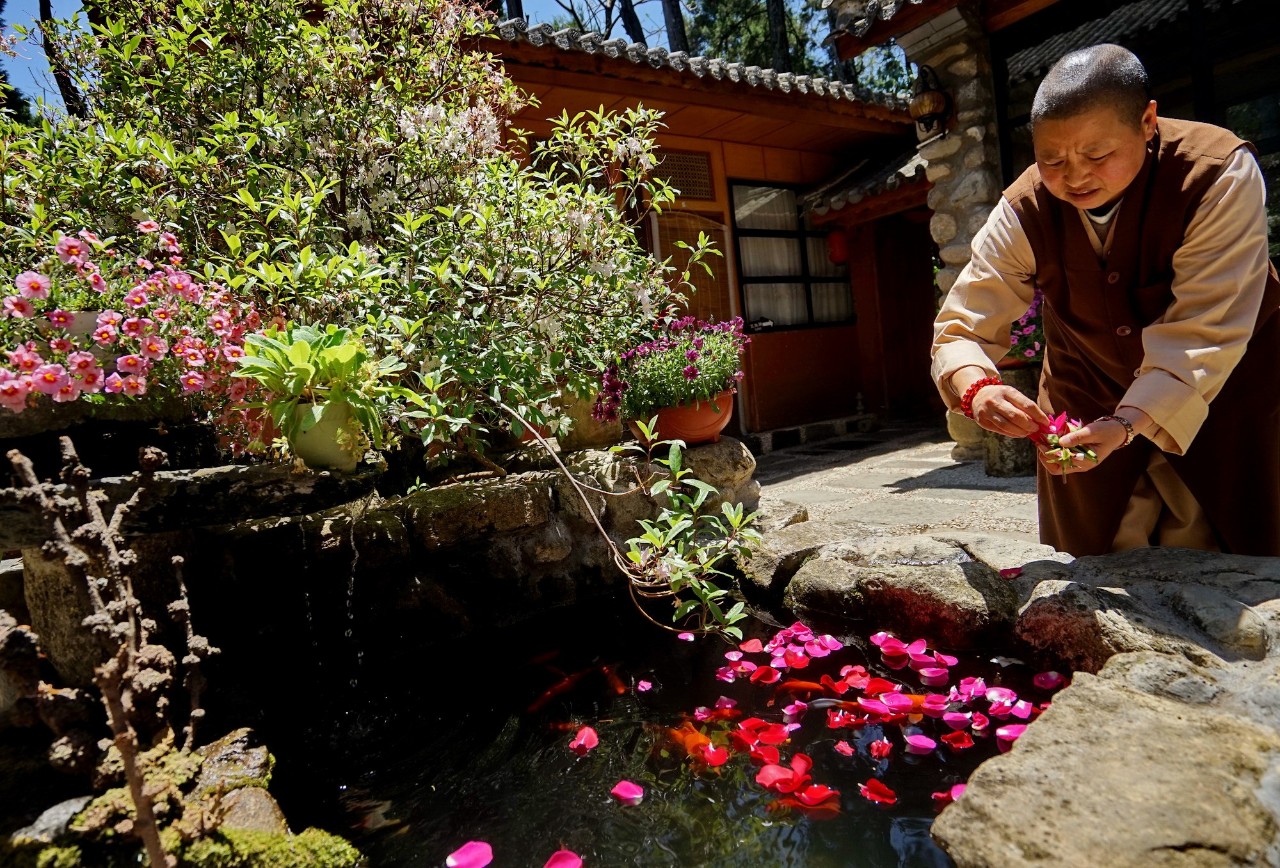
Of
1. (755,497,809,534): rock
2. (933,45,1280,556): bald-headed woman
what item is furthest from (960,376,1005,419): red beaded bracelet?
(755,497,809,534): rock

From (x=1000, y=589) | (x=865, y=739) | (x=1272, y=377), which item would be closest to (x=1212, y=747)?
(x=865, y=739)

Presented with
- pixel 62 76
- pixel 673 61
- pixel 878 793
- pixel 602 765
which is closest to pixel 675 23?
pixel 673 61

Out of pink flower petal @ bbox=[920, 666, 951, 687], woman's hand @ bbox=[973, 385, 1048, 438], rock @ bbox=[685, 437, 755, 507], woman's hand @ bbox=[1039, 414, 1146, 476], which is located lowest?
pink flower petal @ bbox=[920, 666, 951, 687]

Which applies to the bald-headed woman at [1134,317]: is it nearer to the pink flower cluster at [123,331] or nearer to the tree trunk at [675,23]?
the pink flower cluster at [123,331]

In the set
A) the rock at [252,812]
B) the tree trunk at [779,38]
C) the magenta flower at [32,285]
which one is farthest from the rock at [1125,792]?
the tree trunk at [779,38]

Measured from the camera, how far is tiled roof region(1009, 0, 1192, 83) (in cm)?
655

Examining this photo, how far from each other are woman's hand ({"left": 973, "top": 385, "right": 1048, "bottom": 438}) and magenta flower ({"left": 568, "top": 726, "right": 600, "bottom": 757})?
1.29 meters

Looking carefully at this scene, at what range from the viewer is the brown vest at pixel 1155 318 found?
1.71 metres

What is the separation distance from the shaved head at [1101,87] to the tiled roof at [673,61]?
4.23 m

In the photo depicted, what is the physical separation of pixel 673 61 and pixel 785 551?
453 cm

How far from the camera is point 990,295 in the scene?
6.57ft

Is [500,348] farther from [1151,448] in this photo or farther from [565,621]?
[1151,448]

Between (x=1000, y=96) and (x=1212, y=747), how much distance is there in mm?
5979

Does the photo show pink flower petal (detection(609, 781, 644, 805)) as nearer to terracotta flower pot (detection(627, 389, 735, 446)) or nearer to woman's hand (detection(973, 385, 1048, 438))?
woman's hand (detection(973, 385, 1048, 438))
